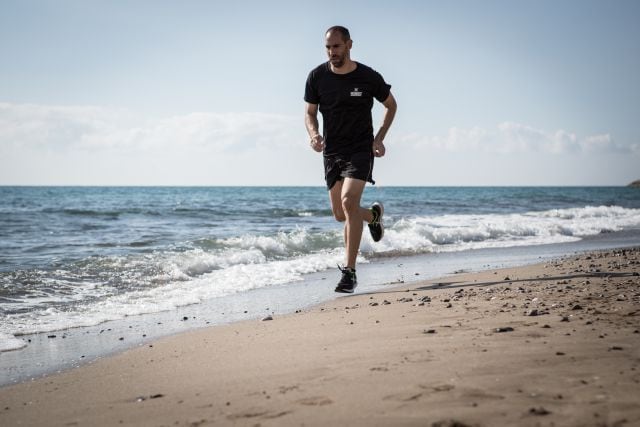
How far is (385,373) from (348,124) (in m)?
3.27

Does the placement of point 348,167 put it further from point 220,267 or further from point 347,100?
point 220,267

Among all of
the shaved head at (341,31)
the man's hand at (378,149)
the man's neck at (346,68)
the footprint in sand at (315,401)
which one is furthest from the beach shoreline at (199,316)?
the shaved head at (341,31)

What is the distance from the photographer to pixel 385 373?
2285mm

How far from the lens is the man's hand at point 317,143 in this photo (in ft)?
16.7

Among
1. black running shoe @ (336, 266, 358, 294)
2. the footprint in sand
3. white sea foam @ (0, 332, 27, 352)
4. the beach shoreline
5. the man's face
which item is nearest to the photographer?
the footprint in sand

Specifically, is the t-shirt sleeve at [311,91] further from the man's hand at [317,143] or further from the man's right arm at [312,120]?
the man's hand at [317,143]

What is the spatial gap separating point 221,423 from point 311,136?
3646 mm

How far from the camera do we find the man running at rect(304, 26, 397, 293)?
5043 mm

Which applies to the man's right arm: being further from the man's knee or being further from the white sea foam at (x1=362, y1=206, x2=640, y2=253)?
the white sea foam at (x1=362, y1=206, x2=640, y2=253)

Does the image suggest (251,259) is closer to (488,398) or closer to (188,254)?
(188,254)

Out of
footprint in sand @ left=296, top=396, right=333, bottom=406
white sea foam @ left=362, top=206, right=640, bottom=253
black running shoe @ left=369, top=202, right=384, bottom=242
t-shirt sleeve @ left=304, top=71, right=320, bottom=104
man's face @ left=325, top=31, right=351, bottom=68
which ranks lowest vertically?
white sea foam @ left=362, top=206, right=640, bottom=253

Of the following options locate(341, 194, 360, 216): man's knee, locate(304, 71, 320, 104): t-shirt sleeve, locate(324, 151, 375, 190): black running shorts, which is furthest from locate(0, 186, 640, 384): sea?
locate(304, 71, 320, 104): t-shirt sleeve

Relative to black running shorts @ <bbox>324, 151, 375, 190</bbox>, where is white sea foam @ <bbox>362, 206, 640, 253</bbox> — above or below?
below

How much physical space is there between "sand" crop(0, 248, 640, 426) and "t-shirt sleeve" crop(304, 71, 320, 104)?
2364mm
